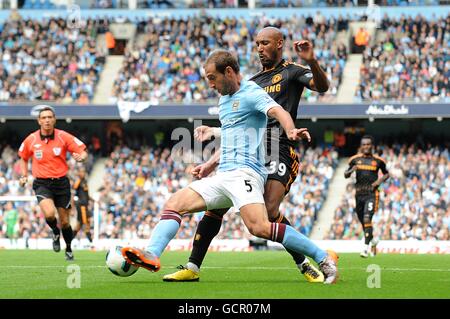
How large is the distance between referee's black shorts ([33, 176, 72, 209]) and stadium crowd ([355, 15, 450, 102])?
20190 mm

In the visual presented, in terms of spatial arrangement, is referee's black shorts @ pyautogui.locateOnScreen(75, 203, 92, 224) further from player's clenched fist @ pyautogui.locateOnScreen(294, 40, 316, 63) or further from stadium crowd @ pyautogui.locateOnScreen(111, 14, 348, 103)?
player's clenched fist @ pyautogui.locateOnScreen(294, 40, 316, 63)

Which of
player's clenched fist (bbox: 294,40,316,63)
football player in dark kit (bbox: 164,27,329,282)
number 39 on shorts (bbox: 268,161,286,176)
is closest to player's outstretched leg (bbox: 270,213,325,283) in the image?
football player in dark kit (bbox: 164,27,329,282)

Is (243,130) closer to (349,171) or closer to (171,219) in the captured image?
(171,219)

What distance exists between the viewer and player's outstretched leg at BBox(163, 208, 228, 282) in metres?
11.2

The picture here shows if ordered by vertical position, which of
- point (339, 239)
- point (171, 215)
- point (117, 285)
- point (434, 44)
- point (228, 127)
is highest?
point (434, 44)

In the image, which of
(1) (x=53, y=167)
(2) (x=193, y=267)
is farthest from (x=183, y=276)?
(1) (x=53, y=167)

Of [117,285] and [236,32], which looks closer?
[117,285]

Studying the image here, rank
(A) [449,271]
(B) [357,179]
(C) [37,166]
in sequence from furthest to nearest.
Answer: (B) [357,179]
(C) [37,166]
(A) [449,271]

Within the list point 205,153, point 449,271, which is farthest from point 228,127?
point 205,153

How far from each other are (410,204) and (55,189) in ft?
57.9

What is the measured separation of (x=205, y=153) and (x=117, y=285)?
2514 cm

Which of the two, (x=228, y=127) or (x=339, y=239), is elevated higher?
(x=228, y=127)

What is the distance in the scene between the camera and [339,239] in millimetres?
31109

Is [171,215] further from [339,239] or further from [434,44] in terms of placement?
[434,44]
